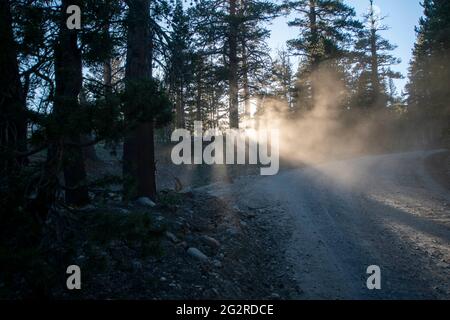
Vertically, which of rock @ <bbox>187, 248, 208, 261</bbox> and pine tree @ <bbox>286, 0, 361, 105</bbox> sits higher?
pine tree @ <bbox>286, 0, 361, 105</bbox>

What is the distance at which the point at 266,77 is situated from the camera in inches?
887

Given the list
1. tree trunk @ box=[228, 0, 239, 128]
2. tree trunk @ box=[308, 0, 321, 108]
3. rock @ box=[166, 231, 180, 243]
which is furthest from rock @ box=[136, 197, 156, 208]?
tree trunk @ box=[308, 0, 321, 108]

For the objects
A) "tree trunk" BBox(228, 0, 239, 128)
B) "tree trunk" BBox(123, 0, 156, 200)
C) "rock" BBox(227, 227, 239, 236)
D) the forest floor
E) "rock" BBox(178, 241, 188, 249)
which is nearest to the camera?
the forest floor

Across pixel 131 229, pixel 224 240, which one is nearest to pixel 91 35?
pixel 131 229

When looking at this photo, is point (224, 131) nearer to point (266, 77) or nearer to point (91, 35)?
point (266, 77)

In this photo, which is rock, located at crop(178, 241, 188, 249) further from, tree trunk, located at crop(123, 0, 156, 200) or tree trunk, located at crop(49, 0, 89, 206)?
tree trunk, located at crop(49, 0, 89, 206)

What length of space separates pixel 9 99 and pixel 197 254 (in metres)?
4.24

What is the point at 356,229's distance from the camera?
32.0 ft

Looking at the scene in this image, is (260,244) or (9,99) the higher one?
(9,99)

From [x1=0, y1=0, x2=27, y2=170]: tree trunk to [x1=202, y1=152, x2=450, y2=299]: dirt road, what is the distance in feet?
17.0

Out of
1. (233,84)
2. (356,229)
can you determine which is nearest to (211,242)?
(356,229)

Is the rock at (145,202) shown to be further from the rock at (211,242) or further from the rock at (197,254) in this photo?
the rock at (197,254)

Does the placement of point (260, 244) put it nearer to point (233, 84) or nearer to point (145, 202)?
point (145, 202)

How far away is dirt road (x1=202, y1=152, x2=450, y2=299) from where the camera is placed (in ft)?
22.6
